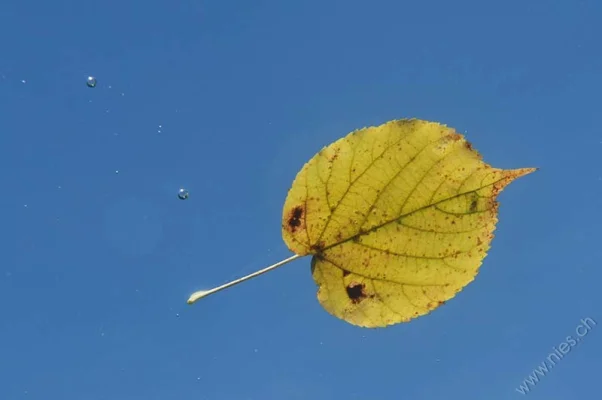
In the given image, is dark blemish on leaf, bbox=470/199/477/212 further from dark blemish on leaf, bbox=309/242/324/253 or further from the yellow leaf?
dark blemish on leaf, bbox=309/242/324/253

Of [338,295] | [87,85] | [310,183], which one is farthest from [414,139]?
[87,85]

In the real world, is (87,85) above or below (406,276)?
above

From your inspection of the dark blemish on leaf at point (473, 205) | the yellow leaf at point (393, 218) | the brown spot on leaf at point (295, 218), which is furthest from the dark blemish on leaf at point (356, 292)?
the dark blemish on leaf at point (473, 205)

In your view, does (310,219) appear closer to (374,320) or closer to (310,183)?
(310,183)

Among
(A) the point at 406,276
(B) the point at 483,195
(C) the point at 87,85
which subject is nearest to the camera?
(B) the point at 483,195

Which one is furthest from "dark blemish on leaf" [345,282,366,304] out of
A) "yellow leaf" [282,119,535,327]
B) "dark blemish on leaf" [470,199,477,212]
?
"dark blemish on leaf" [470,199,477,212]

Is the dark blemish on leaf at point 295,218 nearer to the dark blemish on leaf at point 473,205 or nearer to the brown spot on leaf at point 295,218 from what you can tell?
the brown spot on leaf at point 295,218

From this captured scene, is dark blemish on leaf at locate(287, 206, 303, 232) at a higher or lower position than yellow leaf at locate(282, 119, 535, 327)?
higher
